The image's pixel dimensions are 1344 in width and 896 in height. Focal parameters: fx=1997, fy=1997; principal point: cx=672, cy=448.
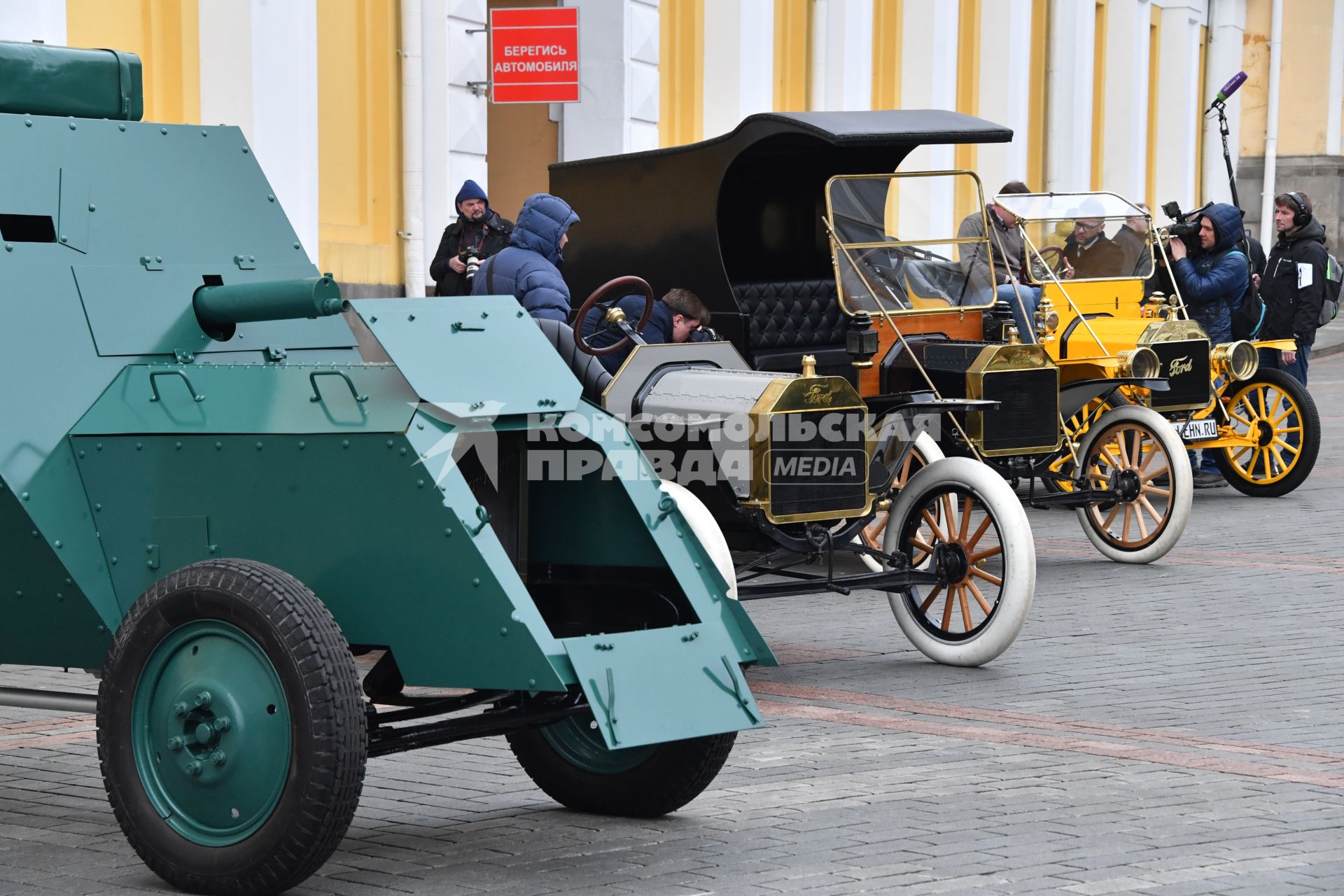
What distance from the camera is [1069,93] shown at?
23.8 m

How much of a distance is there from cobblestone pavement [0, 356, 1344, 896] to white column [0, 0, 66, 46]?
4.17 metres

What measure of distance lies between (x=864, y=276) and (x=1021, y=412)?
100cm

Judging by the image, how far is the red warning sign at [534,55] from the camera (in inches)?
463

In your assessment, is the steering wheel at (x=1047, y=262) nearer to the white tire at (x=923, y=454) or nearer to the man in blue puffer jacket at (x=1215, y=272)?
the man in blue puffer jacket at (x=1215, y=272)

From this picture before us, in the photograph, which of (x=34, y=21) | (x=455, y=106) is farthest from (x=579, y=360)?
(x=455, y=106)

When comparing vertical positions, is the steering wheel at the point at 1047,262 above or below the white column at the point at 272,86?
below

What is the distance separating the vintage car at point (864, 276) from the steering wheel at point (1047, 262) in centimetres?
112

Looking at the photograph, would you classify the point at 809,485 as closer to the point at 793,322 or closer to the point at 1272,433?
the point at 793,322

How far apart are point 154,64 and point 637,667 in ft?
25.3

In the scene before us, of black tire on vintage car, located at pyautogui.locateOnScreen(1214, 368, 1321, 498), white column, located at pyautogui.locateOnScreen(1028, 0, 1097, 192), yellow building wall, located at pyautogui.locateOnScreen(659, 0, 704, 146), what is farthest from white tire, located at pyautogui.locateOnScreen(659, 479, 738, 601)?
white column, located at pyautogui.locateOnScreen(1028, 0, 1097, 192)

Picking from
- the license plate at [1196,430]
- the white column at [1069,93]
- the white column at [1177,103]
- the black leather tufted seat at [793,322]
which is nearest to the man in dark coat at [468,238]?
the black leather tufted seat at [793,322]

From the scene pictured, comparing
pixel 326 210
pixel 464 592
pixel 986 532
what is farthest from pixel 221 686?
pixel 326 210

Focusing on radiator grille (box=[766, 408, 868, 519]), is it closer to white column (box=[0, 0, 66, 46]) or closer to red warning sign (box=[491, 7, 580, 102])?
white column (box=[0, 0, 66, 46])

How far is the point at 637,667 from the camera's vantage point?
4.61 metres
